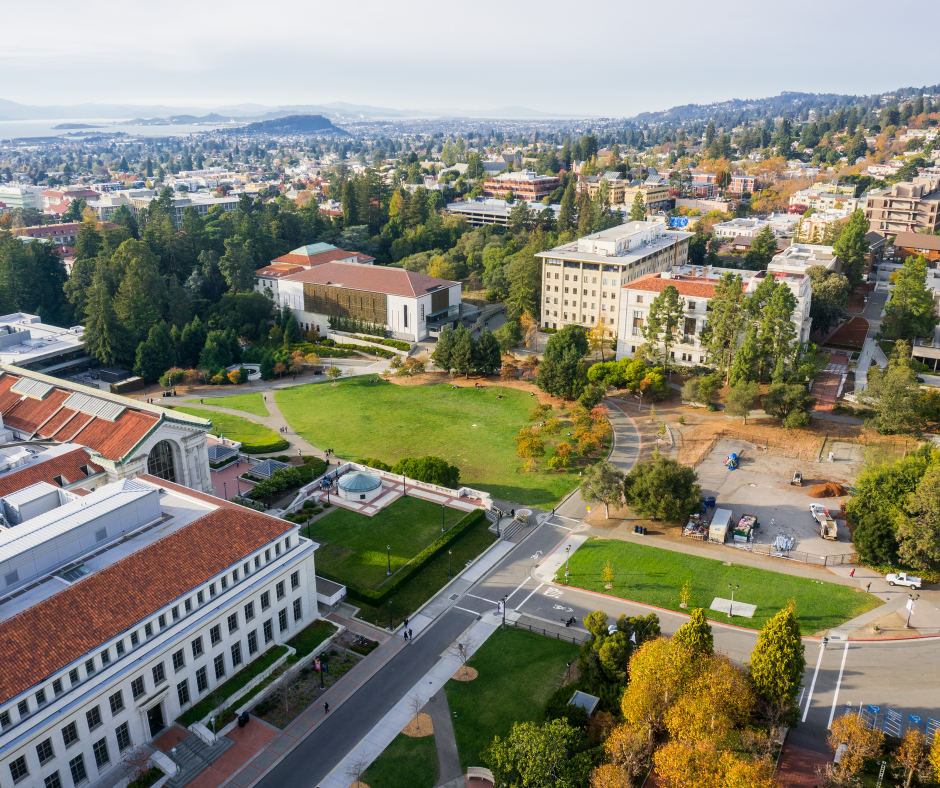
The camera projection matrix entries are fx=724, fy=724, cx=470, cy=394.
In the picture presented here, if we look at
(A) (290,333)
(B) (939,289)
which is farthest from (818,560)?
(A) (290,333)

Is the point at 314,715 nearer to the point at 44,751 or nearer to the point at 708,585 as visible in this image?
the point at 44,751

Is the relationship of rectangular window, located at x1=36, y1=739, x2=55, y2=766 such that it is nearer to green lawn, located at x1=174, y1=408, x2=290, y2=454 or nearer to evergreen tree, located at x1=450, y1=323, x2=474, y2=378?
green lawn, located at x1=174, y1=408, x2=290, y2=454

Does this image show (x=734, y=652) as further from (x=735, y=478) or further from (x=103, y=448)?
(x=103, y=448)

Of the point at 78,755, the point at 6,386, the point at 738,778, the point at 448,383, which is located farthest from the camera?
the point at 448,383

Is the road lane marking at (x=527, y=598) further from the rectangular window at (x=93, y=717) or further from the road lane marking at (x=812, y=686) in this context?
the rectangular window at (x=93, y=717)

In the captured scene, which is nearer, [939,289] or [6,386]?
[6,386]

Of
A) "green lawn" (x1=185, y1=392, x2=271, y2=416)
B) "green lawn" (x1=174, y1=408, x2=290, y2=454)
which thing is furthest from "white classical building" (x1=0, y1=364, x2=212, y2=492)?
"green lawn" (x1=185, y1=392, x2=271, y2=416)

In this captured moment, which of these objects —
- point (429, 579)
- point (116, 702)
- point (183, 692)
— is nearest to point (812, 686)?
point (429, 579)
